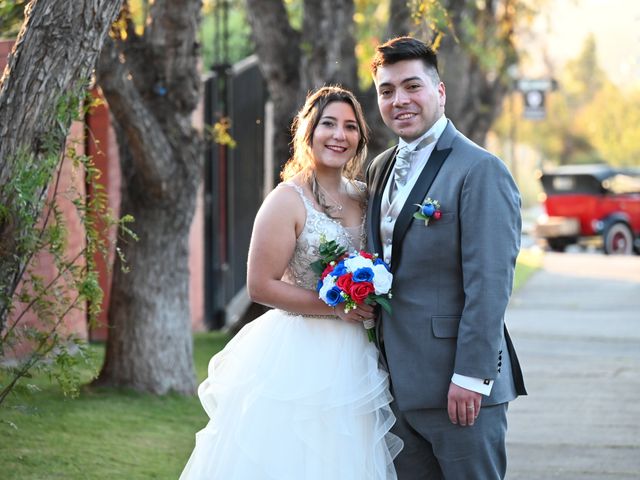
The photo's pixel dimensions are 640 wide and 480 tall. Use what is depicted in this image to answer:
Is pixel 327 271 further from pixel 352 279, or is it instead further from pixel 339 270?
pixel 352 279

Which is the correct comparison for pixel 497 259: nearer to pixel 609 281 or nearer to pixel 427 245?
pixel 427 245

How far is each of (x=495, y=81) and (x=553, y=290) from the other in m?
7.66

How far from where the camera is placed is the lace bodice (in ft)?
15.2

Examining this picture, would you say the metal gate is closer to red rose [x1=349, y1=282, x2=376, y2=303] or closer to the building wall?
the building wall

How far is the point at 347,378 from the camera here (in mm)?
4508

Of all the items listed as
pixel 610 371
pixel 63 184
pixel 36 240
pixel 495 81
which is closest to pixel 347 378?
pixel 36 240

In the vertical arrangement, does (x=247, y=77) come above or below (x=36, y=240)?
above

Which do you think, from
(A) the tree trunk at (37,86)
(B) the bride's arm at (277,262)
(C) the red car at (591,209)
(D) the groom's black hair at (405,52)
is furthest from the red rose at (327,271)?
(C) the red car at (591,209)

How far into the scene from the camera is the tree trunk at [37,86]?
15.1 ft

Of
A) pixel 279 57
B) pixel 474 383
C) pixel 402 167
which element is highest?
pixel 279 57

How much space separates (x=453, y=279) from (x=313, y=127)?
0.91 m

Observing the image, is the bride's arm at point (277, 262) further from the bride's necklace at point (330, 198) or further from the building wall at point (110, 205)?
the building wall at point (110, 205)

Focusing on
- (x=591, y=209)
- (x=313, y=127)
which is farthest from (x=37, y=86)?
(x=591, y=209)

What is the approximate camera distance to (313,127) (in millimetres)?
4762
